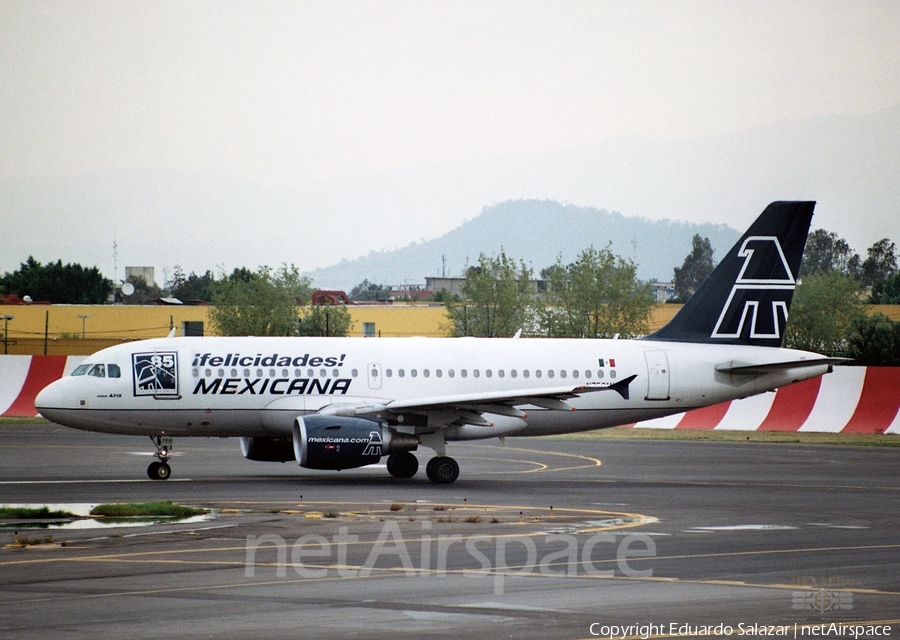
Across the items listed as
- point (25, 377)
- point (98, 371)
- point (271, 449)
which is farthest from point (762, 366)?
point (25, 377)

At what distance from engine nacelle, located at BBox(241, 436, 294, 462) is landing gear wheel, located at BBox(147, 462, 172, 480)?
2.23m

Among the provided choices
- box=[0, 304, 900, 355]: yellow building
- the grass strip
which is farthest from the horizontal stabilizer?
box=[0, 304, 900, 355]: yellow building

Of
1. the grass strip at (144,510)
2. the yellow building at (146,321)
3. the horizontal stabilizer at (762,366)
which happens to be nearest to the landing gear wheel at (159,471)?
the grass strip at (144,510)

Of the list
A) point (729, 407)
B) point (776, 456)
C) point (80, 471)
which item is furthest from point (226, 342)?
point (729, 407)

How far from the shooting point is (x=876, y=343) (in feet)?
228

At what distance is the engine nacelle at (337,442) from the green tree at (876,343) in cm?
3480

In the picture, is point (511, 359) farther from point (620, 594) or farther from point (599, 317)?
point (599, 317)

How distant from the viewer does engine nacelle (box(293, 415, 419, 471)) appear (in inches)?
1064

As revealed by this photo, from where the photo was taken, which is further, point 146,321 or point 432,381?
point 146,321

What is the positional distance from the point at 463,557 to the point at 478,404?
11397 millimetres

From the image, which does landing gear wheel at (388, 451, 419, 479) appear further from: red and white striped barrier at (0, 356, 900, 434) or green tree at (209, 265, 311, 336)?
green tree at (209, 265, 311, 336)

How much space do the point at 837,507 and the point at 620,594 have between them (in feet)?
37.4

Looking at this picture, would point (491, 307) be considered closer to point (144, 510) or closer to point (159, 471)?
point (159, 471)

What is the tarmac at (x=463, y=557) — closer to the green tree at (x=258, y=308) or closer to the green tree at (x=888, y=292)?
the green tree at (x=258, y=308)
